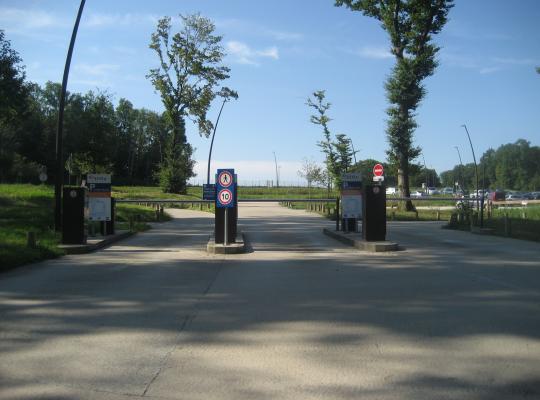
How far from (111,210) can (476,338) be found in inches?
591

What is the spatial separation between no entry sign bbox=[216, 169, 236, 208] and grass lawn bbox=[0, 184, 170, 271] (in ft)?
14.6

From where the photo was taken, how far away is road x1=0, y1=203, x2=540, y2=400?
4645mm

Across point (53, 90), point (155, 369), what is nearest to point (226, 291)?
point (155, 369)

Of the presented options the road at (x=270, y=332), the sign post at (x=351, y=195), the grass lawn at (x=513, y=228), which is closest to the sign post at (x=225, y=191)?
the road at (x=270, y=332)

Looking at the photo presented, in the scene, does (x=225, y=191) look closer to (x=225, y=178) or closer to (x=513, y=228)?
(x=225, y=178)

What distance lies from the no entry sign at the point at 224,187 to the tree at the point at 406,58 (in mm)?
24550

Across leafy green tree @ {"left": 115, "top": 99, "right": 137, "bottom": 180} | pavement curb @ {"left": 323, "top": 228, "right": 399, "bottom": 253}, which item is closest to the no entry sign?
pavement curb @ {"left": 323, "top": 228, "right": 399, "bottom": 253}

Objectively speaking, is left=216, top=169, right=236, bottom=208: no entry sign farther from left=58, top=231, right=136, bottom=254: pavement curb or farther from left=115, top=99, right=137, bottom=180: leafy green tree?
left=115, top=99, right=137, bottom=180: leafy green tree

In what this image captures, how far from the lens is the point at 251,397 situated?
14.3 ft

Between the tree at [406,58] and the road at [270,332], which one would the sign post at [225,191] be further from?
the tree at [406,58]

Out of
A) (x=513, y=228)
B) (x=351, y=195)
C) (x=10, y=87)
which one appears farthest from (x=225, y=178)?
(x=10, y=87)

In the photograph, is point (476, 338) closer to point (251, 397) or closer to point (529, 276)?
point (251, 397)

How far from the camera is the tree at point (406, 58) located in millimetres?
35625

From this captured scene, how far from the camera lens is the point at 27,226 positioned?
731 inches
